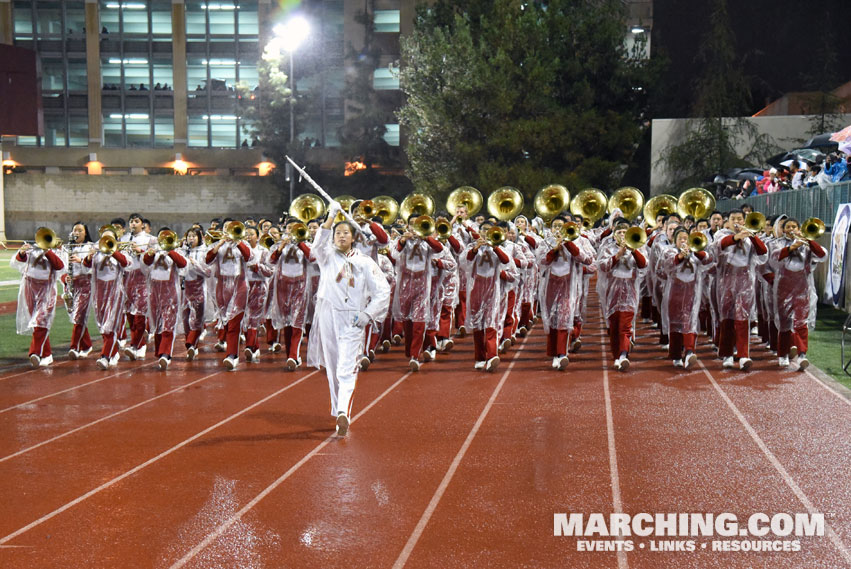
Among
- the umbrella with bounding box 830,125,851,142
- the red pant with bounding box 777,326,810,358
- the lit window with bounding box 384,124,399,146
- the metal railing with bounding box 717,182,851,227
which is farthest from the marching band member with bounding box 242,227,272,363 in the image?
the lit window with bounding box 384,124,399,146

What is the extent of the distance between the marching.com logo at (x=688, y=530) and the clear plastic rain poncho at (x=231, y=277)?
6.91 metres

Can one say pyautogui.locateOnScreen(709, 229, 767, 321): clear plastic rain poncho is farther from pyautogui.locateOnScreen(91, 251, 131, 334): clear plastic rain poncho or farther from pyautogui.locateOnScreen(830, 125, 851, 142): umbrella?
pyautogui.locateOnScreen(830, 125, 851, 142): umbrella

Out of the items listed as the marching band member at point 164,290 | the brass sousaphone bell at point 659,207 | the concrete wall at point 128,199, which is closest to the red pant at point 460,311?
the brass sousaphone bell at point 659,207

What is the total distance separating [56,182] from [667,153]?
32648mm

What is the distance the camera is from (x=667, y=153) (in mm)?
29641

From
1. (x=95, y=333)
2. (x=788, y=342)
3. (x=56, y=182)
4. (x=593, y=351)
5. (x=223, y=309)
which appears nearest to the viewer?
(x=788, y=342)

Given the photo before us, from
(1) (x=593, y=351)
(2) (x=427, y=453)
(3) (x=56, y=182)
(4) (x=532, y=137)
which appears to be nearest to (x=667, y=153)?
(4) (x=532, y=137)

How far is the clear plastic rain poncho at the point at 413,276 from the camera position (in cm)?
1177

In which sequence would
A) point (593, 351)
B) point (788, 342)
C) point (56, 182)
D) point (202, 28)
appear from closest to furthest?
point (788, 342) < point (593, 351) < point (56, 182) < point (202, 28)

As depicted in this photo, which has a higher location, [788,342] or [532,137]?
[532,137]

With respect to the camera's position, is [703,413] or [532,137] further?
[532,137]

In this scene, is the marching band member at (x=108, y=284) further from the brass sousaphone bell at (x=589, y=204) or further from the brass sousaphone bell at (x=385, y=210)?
the brass sousaphone bell at (x=589, y=204)

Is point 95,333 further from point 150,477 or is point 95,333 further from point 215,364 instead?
point 150,477

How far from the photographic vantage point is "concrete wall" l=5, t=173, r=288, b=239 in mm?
47562
